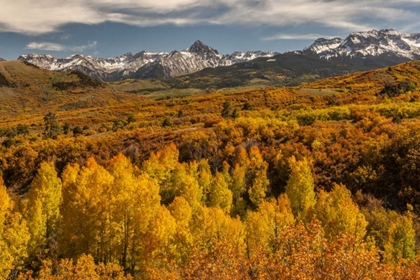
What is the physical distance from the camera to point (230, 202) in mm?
40312

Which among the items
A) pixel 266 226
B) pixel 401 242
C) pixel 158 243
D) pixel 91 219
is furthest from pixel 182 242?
pixel 401 242

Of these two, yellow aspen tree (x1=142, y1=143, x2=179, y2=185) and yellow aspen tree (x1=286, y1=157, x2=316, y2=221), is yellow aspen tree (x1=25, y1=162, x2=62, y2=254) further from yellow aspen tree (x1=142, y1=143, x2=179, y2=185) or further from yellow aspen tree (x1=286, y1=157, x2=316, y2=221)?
yellow aspen tree (x1=286, y1=157, x2=316, y2=221)

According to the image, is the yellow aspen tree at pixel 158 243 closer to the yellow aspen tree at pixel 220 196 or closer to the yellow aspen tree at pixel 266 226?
the yellow aspen tree at pixel 266 226

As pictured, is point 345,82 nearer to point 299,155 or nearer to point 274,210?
point 299,155

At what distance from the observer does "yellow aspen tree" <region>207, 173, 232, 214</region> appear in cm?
3941

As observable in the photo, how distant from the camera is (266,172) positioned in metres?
47.5

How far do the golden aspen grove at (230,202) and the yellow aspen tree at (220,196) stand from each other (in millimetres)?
123

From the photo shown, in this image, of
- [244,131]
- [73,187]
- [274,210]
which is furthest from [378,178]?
[73,187]

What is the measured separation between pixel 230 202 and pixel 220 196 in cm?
159

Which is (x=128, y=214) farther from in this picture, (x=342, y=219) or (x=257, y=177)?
(x=257, y=177)

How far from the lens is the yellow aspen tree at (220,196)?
3941cm

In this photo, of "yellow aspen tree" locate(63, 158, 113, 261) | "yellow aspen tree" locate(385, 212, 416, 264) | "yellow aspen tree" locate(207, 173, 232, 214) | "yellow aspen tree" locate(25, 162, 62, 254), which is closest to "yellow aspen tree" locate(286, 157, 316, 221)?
"yellow aspen tree" locate(207, 173, 232, 214)

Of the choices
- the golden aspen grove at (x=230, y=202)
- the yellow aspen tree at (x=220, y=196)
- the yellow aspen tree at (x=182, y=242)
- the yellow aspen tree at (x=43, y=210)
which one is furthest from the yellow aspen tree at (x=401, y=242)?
the yellow aspen tree at (x=43, y=210)

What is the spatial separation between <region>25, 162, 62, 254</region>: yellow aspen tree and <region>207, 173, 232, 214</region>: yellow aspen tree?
16233 mm
